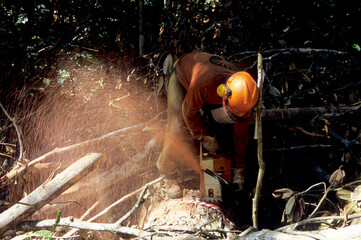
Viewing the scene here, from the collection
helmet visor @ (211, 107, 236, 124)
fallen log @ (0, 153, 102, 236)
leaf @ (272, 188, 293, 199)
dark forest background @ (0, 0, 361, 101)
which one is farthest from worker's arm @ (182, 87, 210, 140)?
dark forest background @ (0, 0, 361, 101)

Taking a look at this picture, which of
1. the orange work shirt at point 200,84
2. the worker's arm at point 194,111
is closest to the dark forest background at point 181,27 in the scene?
the orange work shirt at point 200,84

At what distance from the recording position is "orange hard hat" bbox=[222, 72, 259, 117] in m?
A: 1.97

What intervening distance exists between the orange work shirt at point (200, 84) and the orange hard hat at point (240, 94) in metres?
0.24

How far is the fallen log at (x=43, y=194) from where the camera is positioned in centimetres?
217

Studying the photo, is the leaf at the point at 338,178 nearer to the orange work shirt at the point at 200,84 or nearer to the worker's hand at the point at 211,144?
the worker's hand at the point at 211,144

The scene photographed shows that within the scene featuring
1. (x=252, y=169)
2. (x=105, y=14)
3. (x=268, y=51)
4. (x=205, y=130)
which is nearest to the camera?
(x=205, y=130)

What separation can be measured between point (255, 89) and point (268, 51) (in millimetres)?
1754

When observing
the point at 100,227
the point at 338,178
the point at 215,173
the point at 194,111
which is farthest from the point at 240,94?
the point at 100,227

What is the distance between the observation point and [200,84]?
89.2 inches

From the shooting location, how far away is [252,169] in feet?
10.3

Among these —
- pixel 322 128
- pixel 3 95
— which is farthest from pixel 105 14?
pixel 322 128

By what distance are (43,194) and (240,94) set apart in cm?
220

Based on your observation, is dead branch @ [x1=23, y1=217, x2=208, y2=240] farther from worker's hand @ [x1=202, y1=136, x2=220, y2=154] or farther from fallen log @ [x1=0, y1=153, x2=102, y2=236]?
worker's hand @ [x1=202, y1=136, x2=220, y2=154]

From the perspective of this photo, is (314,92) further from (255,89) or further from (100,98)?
(100,98)
